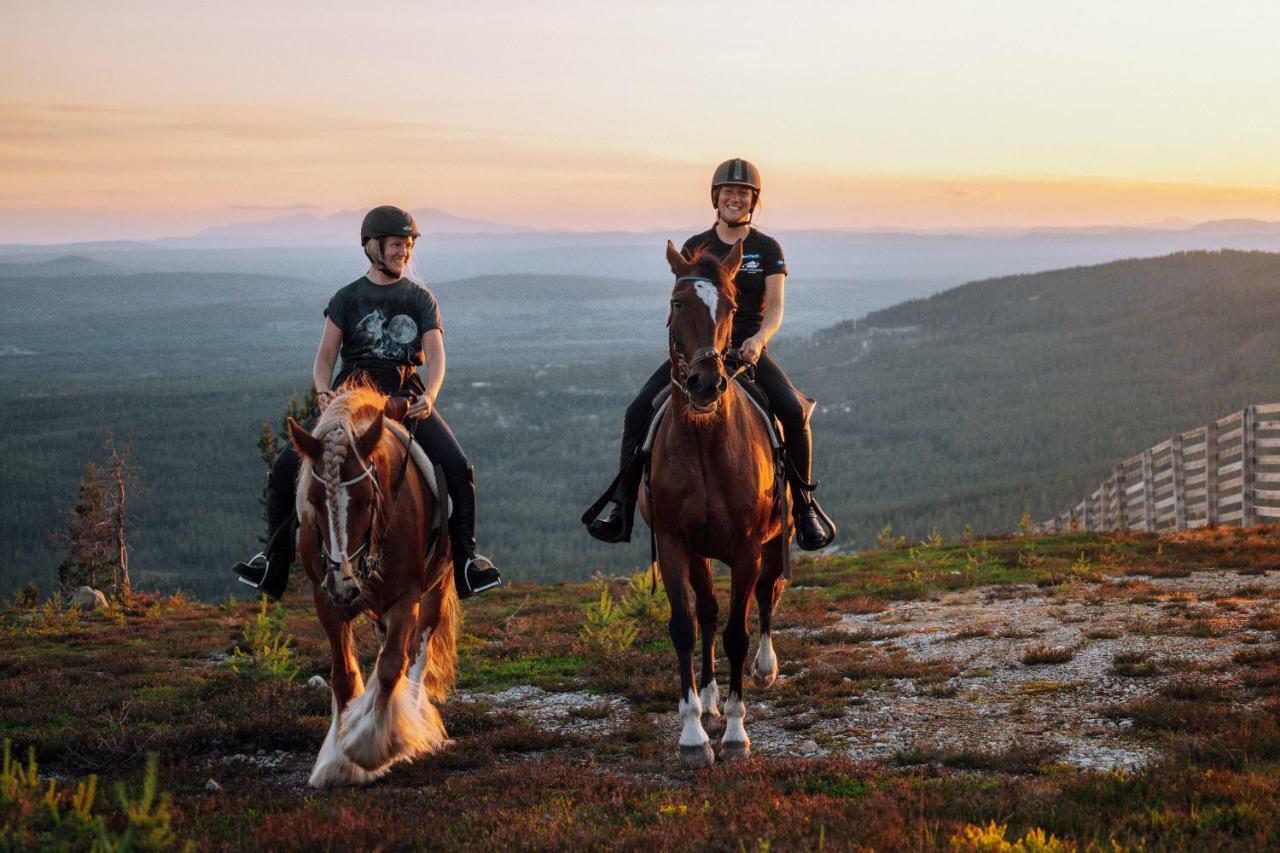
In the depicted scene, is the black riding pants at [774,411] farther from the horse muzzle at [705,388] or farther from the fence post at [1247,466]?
the fence post at [1247,466]

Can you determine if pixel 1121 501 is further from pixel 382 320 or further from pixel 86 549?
pixel 86 549

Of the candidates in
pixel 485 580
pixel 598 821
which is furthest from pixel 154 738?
pixel 598 821

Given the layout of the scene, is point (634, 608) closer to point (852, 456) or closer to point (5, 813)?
point (5, 813)

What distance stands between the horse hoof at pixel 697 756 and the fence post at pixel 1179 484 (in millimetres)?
18606

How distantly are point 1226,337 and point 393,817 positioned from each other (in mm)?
136909

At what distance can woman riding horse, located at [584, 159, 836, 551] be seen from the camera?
8.62 m

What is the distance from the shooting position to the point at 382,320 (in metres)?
8.30

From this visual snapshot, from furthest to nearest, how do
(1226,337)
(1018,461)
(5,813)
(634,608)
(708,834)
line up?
(1226,337) < (1018,461) < (634,608) < (708,834) < (5,813)

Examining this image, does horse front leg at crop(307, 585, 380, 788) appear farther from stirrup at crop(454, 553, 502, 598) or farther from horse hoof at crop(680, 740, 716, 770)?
horse hoof at crop(680, 740, 716, 770)

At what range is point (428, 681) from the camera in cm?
873

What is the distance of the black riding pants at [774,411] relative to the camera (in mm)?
8812

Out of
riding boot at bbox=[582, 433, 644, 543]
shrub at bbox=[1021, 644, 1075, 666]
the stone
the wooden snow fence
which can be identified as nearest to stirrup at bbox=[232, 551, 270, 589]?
riding boot at bbox=[582, 433, 644, 543]

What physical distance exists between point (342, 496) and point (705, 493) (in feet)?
8.68

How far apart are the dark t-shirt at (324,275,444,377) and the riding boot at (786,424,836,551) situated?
3174mm
